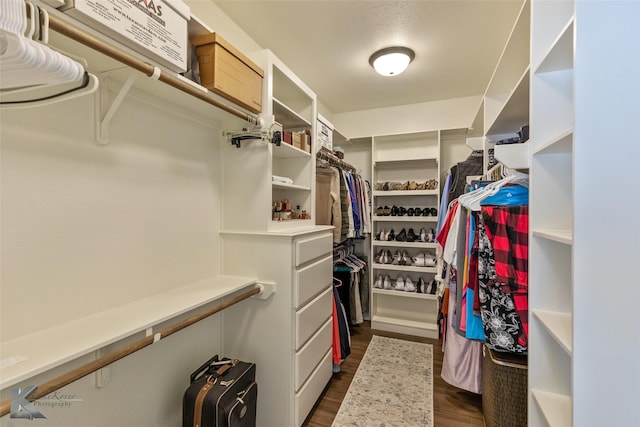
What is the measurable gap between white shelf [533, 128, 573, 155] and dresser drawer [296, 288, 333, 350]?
140 cm

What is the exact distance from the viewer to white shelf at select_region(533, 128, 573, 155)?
0.88 metres

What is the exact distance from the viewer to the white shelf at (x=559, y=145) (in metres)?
0.88

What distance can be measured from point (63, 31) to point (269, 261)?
1238 mm

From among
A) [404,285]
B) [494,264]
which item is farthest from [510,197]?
[404,285]

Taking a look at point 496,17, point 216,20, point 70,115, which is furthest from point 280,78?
point 496,17

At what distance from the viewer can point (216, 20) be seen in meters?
1.79

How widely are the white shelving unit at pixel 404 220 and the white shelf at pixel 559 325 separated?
194 cm

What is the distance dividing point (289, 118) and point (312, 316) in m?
1.45

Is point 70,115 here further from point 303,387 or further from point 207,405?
point 303,387

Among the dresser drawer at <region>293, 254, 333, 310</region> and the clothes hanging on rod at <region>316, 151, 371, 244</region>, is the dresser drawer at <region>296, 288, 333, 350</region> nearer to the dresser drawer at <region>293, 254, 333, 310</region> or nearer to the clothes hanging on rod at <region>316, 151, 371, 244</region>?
the dresser drawer at <region>293, 254, 333, 310</region>

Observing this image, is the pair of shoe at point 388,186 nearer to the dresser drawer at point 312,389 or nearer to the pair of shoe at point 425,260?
the pair of shoe at point 425,260

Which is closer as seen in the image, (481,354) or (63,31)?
(63,31)

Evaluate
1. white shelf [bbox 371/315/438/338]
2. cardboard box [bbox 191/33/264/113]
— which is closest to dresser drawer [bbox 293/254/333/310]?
cardboard box [bbox 191/33/264/113]

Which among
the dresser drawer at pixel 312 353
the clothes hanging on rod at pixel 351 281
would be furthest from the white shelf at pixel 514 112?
the dresser drawer at pixel 312 353
